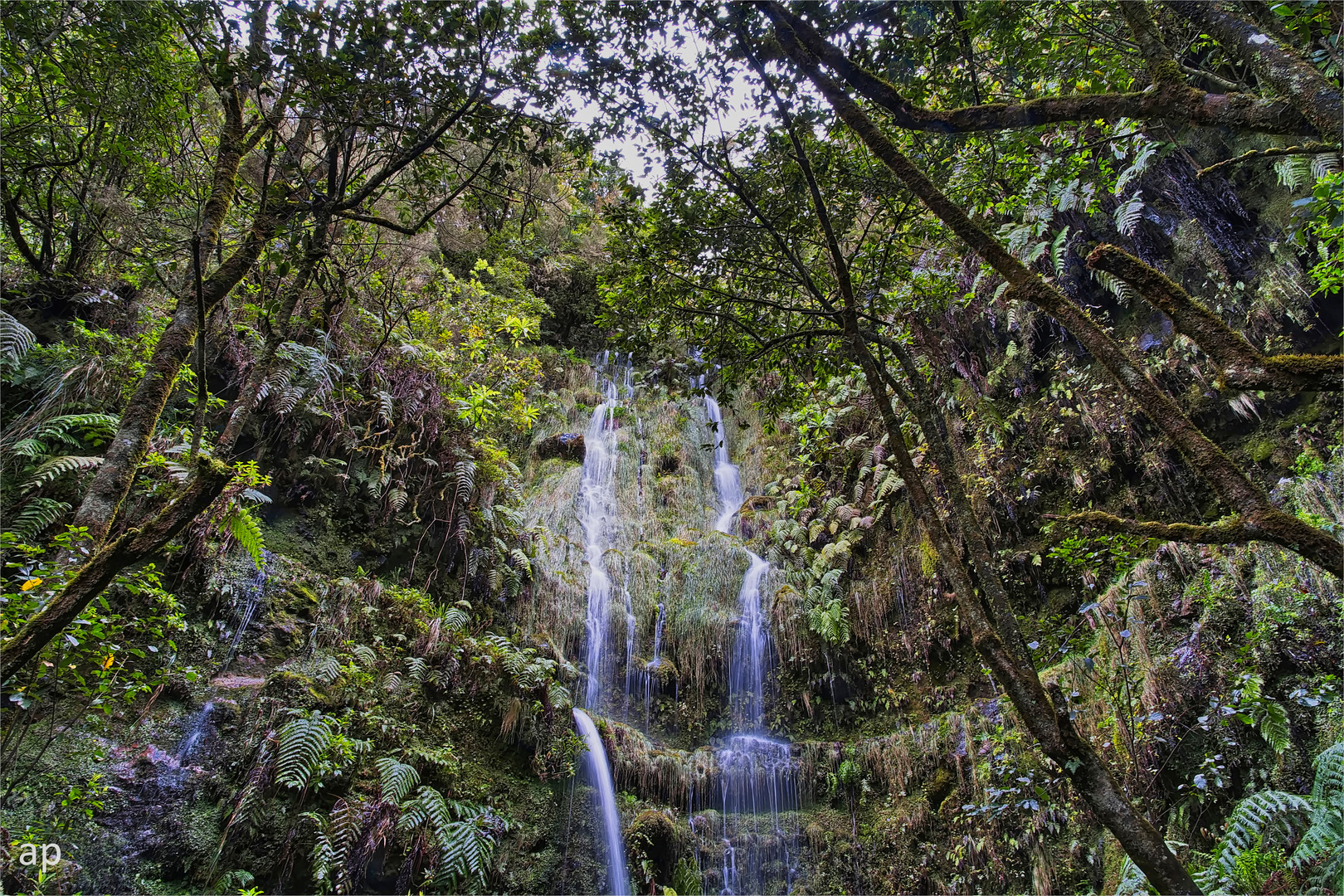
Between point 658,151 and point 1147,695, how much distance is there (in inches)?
240

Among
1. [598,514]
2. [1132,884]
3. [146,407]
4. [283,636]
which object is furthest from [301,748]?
[598,514]

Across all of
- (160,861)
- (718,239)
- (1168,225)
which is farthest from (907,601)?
(160,861)

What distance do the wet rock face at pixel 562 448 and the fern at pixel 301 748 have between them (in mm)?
8692

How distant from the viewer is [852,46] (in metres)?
4.05

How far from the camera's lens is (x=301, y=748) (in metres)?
5.23

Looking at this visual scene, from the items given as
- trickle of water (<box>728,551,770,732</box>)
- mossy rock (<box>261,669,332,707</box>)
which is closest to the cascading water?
trickle of water (<box>728,551,770,732</box>)

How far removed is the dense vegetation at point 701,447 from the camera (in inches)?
122

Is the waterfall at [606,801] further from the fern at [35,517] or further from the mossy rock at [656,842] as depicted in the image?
the fern at [35,517]

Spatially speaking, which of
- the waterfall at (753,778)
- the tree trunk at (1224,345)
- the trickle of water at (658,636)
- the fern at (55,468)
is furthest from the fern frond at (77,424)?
the trickle of water at (658,636)

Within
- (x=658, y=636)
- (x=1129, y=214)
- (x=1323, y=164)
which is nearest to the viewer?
(x=1323, y=164)

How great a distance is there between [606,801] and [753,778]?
6.84 feet

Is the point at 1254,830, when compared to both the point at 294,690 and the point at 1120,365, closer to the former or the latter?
the point at 1120,365

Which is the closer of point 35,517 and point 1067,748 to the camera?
point 1067,748

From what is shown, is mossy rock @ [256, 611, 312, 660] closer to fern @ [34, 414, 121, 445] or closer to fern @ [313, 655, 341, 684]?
fern @ [313, 655, 341, 684]
